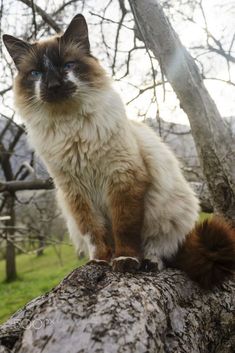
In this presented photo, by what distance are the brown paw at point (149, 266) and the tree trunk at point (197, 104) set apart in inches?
42.5

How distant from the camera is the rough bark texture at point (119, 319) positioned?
1410 mm

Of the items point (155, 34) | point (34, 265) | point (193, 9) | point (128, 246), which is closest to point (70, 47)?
point (155, 34)

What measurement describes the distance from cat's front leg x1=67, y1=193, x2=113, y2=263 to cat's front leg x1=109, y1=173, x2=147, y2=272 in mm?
124

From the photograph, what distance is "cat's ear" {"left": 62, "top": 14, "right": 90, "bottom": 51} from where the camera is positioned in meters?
2.90

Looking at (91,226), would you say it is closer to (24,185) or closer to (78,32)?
(78,32)

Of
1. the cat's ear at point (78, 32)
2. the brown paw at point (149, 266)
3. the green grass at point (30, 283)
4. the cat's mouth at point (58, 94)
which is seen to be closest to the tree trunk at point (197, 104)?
the cat's ear at point (78, 32)

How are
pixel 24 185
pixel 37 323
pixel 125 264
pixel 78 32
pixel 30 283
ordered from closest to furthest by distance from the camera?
pixel 37 323 < pixel 125 264 < pixel 78 32 < pixel 24 185 < pixel 30 283

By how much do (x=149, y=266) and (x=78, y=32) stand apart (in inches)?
69.7

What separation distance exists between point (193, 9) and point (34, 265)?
19720 millimetres

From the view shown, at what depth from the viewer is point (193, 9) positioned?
572 cm

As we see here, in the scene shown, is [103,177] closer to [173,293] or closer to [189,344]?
[173,293]

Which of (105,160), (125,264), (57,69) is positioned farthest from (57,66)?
(125,264)

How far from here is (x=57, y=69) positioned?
2.70 m

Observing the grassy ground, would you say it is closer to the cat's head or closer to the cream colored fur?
the cream colored fur
